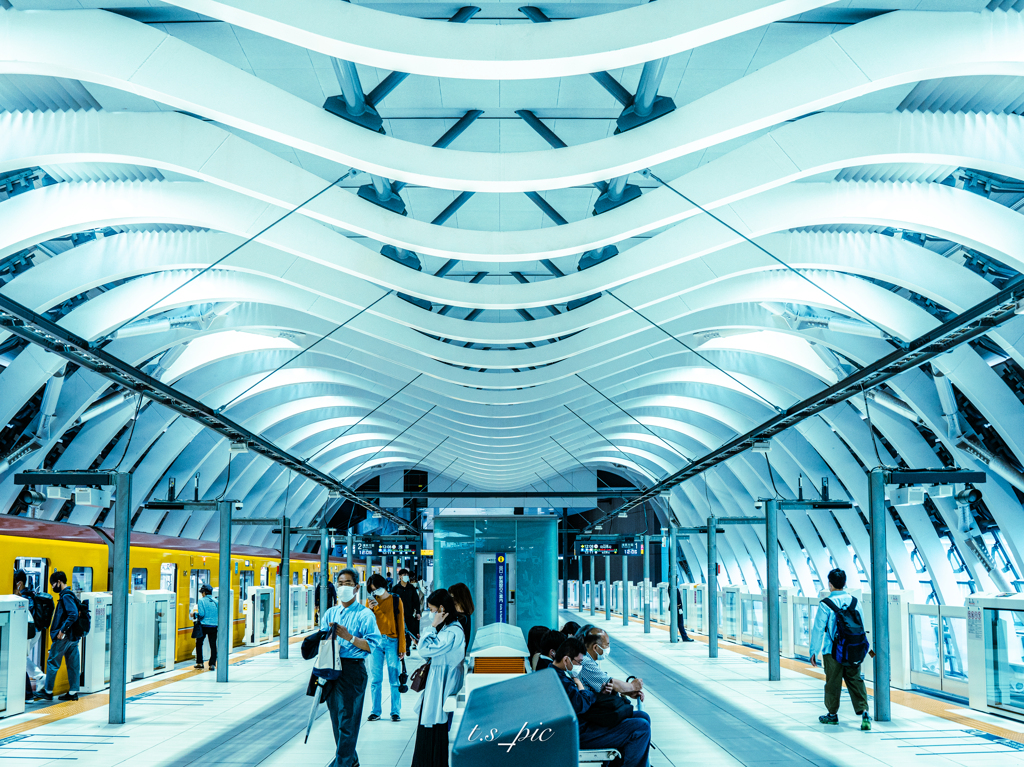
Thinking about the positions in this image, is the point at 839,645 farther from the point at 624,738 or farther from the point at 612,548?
the point at 612,548

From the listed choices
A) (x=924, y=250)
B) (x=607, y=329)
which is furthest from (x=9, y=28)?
(x=924, y=250)

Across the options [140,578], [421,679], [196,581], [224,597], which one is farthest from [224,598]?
[421,679]

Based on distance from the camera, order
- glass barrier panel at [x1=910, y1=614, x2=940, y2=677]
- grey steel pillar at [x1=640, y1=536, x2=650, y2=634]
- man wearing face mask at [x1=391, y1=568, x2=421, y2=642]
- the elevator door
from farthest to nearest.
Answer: grey steel pillar at [x1=640, y1=536, x2=650, y2=634] → the elevator door → man wearing face mask at [x1=391, y1=568, x2=421, y2=642] → glass barrier panel at [x1=910, y1=614, x2=940, y2=677]

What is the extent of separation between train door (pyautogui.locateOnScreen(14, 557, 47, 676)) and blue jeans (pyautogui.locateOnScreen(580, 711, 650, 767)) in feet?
34.3

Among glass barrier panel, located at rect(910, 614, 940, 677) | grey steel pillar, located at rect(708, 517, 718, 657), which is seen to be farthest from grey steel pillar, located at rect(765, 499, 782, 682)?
grey steel pillar, located at rect(708, 517, 718, 657)

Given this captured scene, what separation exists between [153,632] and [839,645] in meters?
13.0

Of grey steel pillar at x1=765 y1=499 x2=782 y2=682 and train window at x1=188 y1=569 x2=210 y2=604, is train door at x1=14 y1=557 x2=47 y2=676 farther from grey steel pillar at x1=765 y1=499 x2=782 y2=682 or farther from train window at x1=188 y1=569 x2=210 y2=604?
grey steel pillar at x1=765 y1=499 x2=782 y2=682

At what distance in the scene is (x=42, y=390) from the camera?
24.2m

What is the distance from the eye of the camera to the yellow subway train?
15805 millimetres

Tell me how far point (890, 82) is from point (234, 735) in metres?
10.4

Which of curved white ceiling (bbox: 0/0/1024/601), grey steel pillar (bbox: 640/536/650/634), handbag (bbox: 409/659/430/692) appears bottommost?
grey steel pillar (bbox: 640/536/650/634)

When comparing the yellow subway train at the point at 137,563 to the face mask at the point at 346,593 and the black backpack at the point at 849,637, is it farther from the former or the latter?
the black backpack at the point at 849,637

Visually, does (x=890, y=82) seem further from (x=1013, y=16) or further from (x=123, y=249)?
(x=123, y=249)

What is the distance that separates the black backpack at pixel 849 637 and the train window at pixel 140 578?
580 inches
